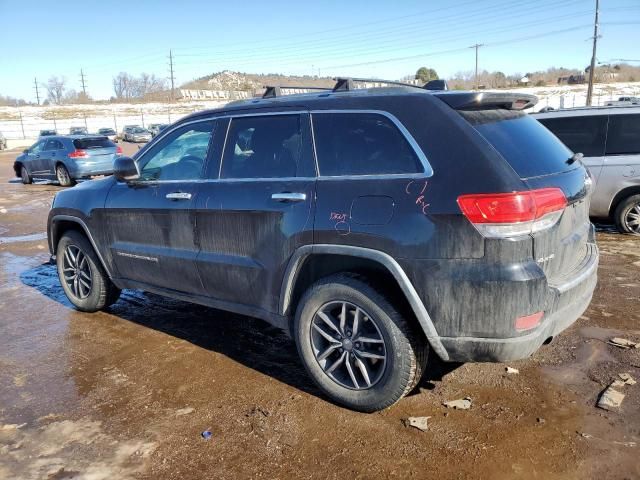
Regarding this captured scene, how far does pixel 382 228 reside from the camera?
299 cm

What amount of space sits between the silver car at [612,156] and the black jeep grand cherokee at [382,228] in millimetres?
4481

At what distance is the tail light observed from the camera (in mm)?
2729

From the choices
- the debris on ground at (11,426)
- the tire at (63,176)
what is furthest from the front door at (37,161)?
the debris on ground at (11,426)

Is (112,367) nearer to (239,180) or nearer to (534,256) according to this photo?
(239,180)

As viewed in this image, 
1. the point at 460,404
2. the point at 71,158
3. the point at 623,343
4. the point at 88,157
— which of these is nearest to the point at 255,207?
the point at 460,404

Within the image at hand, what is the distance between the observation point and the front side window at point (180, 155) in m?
4.13

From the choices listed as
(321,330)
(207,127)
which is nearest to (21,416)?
(321,330)

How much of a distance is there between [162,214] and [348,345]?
1.93 metres

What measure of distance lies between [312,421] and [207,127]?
2318 millimetres

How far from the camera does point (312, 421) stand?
128 inches

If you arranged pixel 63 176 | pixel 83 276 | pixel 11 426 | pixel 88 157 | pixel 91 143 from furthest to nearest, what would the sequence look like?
pixel 63 176
pixel 91 143
pixel 88 157
pixel 83 276
pixel 11 426

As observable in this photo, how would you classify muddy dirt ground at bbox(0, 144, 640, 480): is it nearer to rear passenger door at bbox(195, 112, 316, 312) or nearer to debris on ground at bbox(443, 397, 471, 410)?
debris on ground at bbox(443, 397, 471, 410)

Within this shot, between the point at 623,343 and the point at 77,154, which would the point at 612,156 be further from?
the point at 77,154

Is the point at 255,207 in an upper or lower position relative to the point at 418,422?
upper
